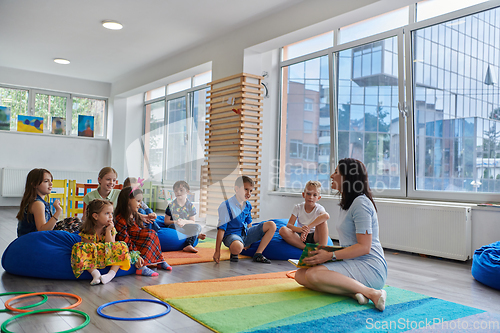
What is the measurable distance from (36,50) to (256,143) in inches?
173

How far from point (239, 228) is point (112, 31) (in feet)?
12.9

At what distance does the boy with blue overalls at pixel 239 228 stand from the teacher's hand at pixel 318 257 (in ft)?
4.09

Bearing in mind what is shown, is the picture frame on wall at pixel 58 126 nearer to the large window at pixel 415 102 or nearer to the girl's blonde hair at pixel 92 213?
the large window at pixel 415 102

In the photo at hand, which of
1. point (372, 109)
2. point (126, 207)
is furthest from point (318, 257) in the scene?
point (372, 109)

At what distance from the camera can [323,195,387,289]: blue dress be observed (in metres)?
2.46

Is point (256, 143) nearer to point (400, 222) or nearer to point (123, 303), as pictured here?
point (400, 222)

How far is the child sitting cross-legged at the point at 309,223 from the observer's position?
144 inches

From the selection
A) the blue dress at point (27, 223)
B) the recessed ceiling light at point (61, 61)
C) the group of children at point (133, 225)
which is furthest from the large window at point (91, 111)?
the blue dress at point (27, 223)

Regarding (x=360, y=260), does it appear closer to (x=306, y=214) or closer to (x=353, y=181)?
(x=353, y=181)

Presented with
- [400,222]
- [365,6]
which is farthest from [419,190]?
[365,6]

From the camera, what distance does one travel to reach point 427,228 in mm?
4215

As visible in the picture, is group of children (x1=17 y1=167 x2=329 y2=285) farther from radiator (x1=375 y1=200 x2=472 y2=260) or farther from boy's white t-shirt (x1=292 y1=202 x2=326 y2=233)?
radiator (x1=375 y1=200 x2=472 y2=260)

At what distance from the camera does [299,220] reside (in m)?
3.89

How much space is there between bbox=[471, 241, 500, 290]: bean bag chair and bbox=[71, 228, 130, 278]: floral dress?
2.64 meters
